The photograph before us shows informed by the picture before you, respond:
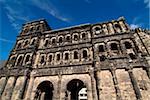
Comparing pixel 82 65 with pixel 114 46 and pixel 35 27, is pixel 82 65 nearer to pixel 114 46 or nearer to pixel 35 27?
pixel 114 46

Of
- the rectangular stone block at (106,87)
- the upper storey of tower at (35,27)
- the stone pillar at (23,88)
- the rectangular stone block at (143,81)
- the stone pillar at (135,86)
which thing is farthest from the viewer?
the upper storey of tower at (35,27)

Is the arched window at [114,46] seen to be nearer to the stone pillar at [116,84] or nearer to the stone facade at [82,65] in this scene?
the stone facade at [82,65]

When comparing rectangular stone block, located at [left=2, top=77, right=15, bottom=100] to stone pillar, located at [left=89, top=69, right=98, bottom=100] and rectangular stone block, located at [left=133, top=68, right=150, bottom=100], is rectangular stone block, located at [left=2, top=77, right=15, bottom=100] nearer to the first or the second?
stone pillar, located at [left=89, top=69, right=98, bottom=100]

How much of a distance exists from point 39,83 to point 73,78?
4116 millimetres

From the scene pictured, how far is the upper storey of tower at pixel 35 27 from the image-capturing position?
23.8 m

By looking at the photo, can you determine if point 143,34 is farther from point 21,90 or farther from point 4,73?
point 4,73

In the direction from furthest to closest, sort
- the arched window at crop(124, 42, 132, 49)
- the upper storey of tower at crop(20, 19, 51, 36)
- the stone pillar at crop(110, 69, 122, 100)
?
1. the upper storey of tower at crop(20, 19, 51, 36)
2. the arched window at crop(124, 42, 132, 49)
3. the stone pillar at crop(110, 69, 122, 100)

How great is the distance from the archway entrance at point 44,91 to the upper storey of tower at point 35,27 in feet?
30.8

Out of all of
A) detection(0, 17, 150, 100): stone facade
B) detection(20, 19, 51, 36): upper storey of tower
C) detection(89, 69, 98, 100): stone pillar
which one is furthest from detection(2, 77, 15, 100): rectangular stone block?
detection(89, 69, 98, 100): stone pillar

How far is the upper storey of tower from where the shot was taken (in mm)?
23812

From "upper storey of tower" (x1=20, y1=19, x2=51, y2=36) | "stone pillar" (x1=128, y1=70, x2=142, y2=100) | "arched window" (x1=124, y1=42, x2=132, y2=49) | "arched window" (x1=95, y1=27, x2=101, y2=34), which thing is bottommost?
"stone pillar" (x1=128, y1=70, x2=142, y2=100)

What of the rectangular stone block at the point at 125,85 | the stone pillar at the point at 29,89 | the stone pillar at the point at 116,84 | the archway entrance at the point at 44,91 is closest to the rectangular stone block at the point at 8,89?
the stone pillar at the point at 29,89

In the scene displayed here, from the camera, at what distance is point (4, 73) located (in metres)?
18.9

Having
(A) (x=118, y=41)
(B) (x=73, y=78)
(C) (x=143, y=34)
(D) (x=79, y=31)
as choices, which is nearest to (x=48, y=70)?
(B) (x=73, y=78)
